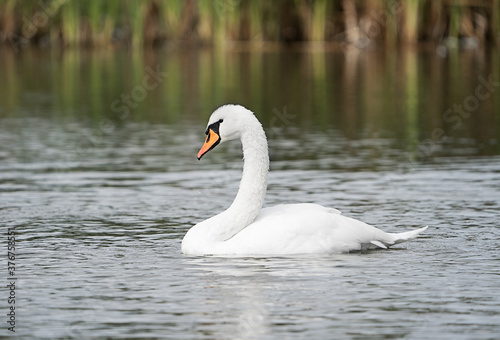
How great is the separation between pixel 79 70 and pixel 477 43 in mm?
14882

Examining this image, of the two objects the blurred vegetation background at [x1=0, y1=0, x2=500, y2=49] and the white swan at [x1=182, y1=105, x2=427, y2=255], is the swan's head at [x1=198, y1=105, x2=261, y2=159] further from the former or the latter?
the blurred vegetation background at [x1=0, y1=0, x2=500, y2=49]

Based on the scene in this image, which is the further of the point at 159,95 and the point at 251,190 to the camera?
the point at 159,95

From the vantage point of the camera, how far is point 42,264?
898cm

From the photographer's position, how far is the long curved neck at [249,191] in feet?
30.3

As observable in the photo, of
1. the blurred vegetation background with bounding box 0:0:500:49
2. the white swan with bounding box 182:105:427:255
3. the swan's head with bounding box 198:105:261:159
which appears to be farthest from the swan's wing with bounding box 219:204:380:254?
the blurred vegetation background with bounding box 0:0:500:49

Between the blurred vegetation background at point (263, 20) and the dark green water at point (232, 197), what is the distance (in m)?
8.14

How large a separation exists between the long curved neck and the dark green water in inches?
14.3

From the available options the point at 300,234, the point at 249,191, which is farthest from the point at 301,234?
the point at 249,191

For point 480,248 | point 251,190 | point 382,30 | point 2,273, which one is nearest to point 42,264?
point 2,273

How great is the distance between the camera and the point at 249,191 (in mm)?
9375

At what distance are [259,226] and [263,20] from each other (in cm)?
3244

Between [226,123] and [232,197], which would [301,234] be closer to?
[226,123]

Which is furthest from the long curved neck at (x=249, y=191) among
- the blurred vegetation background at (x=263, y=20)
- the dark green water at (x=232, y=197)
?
the blurred vegetation background at (x=263, y=20)

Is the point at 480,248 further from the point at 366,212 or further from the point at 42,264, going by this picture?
the point at 42,264
